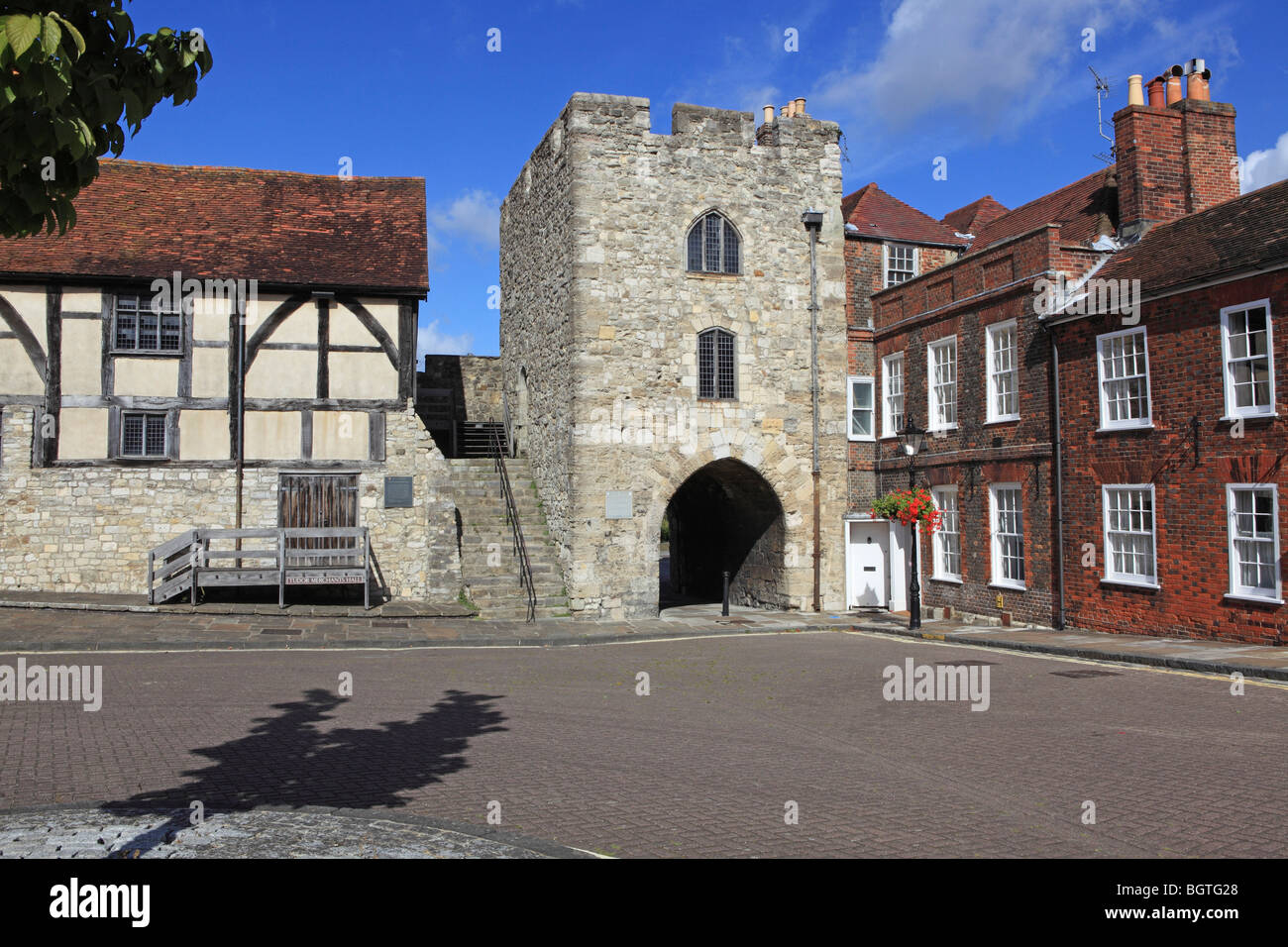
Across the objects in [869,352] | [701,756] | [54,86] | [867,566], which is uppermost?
[869,352]

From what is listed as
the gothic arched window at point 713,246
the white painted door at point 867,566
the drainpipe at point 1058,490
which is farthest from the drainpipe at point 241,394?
the drainpipe at point 1058,490

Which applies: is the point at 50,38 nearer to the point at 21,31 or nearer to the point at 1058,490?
the point at 21,31

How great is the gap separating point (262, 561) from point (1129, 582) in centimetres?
1628

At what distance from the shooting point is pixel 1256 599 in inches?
563

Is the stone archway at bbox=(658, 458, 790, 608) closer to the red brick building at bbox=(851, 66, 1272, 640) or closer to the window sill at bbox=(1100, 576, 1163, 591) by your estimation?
the red brick building at bbox=(851, 66, 1272, 640)

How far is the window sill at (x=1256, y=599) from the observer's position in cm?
1403

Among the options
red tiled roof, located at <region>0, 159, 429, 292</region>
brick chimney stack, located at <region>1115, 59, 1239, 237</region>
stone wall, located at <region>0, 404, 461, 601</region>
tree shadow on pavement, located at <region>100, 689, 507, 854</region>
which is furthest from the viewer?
red tiled roof, located at <region>0, 159, 429, 292</region>

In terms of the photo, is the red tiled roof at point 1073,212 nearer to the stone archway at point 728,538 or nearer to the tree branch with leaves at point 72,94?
the stone archway at point 728,538

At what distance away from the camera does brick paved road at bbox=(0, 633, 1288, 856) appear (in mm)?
6359

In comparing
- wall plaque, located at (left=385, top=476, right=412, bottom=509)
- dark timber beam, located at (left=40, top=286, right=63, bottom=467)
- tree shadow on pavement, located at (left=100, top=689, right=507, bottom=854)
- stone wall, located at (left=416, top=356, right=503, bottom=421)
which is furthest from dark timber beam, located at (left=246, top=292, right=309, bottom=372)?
tree shadow on pavement, located at (left=100, top=689, right=507, bottom=854)

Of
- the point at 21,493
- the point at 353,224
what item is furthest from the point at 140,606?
the point at 353,224

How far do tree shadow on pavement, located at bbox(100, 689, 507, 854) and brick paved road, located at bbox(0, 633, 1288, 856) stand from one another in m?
0.03

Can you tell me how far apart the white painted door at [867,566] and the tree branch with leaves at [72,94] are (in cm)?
1901

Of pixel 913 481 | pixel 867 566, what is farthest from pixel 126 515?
pixel 913 481
